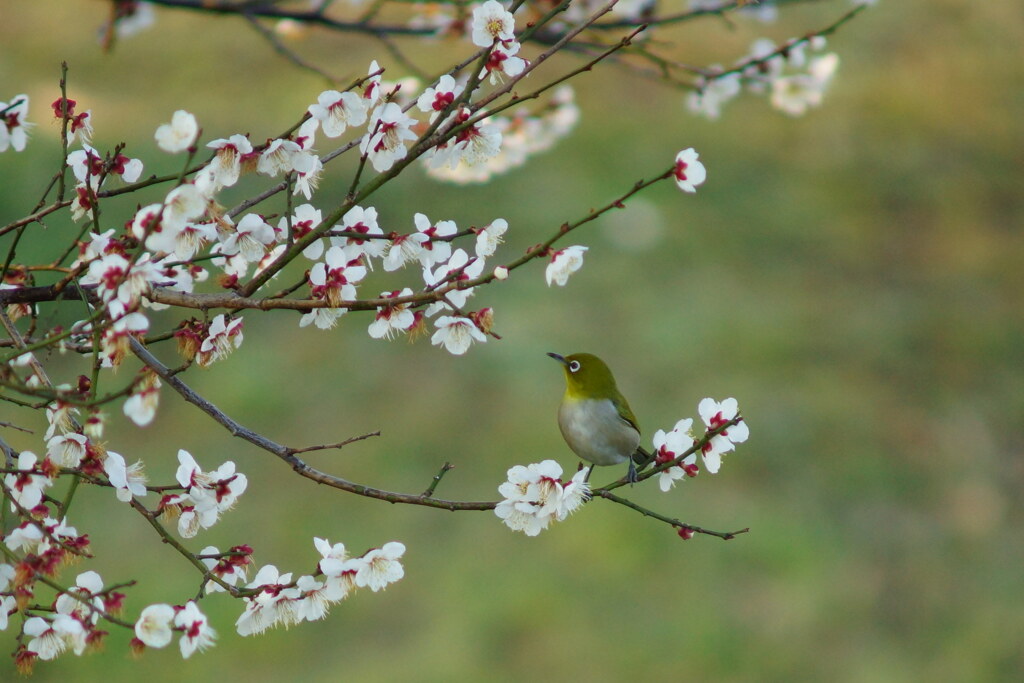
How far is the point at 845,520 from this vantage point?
6.65m

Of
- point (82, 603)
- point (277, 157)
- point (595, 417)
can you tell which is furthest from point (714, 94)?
point (82, 603)

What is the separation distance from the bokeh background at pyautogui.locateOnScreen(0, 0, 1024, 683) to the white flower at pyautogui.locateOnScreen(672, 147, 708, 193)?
3071mm

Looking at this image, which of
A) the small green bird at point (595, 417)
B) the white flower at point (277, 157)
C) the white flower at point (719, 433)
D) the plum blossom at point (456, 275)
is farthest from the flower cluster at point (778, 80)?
the white flower at point (277, 157)

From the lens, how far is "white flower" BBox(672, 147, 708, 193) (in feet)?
6.97

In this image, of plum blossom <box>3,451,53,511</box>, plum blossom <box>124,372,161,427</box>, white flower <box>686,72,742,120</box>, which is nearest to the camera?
plum blossom <box>124,372,161,427</box>

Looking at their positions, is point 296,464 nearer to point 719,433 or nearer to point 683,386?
point 719,433

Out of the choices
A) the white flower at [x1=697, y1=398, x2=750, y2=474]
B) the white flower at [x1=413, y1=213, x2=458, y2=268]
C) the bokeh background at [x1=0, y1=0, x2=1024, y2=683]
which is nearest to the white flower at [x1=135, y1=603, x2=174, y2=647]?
the white flower at [x1=413, y1=213, x2=458, y2=268]

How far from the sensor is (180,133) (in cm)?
189

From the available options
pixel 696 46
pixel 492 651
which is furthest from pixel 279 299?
pixel 696 46

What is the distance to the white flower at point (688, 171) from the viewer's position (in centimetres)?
213

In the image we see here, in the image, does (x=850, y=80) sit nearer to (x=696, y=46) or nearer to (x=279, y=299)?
(x=696, y=46)

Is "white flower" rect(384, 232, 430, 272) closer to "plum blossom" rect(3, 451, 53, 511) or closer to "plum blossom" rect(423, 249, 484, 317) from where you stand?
"plum blossom" rect(423, 249, 484, 317)

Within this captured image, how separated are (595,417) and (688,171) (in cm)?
140

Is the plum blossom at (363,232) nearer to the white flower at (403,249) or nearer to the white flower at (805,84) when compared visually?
the white flower at (403,249)
